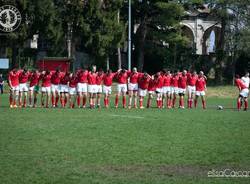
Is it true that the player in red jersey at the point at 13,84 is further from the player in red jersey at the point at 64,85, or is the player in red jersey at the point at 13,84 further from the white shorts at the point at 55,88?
the player in red jersey at the point at 64,85

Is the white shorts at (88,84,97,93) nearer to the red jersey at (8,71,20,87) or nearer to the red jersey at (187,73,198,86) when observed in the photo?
the red jersey at (8,71,20,87)

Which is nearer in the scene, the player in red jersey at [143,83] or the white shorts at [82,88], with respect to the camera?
the white shorts at [82,88]

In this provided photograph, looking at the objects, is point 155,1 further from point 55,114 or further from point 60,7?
point 55,114

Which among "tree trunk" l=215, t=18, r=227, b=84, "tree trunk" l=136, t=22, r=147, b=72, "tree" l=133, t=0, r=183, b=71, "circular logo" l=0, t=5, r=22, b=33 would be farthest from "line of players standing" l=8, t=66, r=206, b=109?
"tree trunk" l=215, t=18, r=227, b=84

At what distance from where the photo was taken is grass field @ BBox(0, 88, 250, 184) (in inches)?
506

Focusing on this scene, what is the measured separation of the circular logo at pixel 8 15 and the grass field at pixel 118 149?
2956 centimetres

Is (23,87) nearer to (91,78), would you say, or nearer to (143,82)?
(91,78)

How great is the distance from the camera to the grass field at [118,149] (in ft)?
42.2

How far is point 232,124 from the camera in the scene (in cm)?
2362

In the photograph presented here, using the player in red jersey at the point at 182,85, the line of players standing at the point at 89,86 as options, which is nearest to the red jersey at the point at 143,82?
the line of players standing at the point at 89,86

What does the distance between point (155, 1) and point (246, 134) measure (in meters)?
42.2

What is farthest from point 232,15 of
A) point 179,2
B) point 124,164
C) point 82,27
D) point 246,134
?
point 124,164

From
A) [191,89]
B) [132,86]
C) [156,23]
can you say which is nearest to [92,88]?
[132,86]

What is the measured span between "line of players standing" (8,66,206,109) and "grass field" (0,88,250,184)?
730 centimetres
